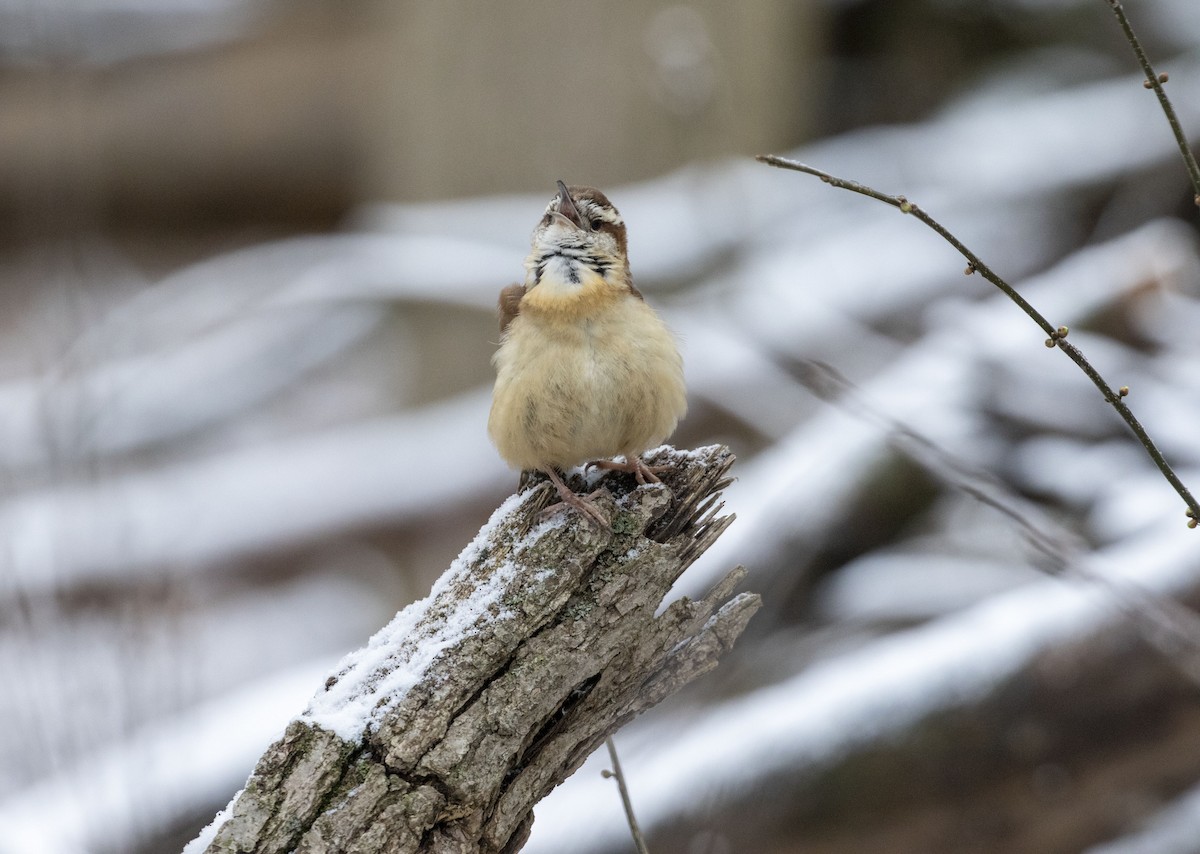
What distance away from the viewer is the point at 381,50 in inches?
347

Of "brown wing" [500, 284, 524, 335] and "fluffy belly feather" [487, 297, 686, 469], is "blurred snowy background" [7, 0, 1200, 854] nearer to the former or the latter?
"fluffy belly feather" [487, 297, 686, 469]

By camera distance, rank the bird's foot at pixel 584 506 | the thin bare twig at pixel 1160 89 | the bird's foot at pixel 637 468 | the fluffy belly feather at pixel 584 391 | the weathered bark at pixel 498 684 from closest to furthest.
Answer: the thin bare twig at pixel 1160 89
the weathered bark at pixel 498 684
the bird's foot at pixel 584 506
the bird's foot at pixel 637 468
the fluffy belly feather at pixel 584 391

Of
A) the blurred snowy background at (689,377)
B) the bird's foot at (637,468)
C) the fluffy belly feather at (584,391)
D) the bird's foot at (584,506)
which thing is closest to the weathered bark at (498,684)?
the bird's foot at (584,506)

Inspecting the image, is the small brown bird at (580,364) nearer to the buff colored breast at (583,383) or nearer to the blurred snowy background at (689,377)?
the buff colored breast at (583,383)

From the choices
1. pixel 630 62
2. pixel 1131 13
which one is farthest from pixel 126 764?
pixel 1131 13

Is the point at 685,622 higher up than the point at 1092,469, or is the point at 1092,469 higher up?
the point at 1092,469

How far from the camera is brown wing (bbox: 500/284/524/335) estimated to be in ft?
9.87

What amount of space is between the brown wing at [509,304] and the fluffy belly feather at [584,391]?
176 millimetres

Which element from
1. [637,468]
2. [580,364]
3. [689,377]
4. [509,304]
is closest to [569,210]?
[509,304]

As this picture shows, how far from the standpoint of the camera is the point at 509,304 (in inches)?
119

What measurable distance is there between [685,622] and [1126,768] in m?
2.41

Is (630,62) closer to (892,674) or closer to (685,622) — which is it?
(892,674)

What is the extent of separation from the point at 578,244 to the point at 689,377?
3198 millimetres

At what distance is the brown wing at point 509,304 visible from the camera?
9.87ft
